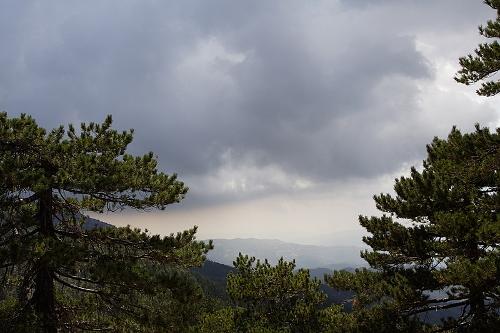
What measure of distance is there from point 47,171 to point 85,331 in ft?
20.0

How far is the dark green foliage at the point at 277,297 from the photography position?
81.5ft

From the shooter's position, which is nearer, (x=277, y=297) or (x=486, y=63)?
(x=486, y=63)

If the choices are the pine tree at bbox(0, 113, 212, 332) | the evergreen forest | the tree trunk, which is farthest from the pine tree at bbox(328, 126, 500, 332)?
the tree trunk

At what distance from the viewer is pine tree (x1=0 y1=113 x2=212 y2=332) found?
453 inches

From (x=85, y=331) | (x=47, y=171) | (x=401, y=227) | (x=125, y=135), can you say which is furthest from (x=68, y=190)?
(x=401, y=227)

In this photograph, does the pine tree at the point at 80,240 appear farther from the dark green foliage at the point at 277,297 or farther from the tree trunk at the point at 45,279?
the dark green foliage at the point at 277,297

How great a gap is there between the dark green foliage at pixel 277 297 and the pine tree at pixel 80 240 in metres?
11.5

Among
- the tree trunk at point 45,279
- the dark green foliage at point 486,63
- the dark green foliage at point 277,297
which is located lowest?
the dark green foliage at point 277,297

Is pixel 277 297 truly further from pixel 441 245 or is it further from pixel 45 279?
pixel 45 279

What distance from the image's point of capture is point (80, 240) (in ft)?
45.4

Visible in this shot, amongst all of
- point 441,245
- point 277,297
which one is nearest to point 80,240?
point 441,245

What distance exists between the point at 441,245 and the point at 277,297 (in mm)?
13694

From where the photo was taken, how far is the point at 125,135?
1393cm

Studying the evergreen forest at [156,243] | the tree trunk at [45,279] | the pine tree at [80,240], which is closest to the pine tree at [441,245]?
the evergreen forest at [156,243]
